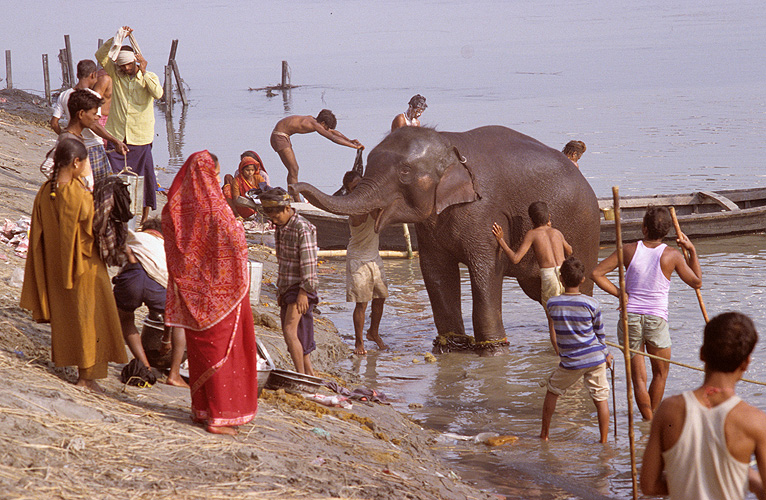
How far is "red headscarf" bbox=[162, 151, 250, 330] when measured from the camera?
18.3 ft

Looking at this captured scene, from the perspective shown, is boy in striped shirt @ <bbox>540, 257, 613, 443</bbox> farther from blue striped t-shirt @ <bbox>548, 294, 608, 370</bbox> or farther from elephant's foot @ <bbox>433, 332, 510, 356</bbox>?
elephant's foot @ <bbox>433, 332, 510, 356</bbox>

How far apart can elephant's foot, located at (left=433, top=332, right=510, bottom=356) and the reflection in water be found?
96mm

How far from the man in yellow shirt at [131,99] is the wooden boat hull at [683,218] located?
452 cm

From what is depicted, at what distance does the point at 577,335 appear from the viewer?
6.73 meters

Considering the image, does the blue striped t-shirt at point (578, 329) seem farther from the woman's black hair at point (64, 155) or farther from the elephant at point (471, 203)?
the woman's black hair at point (64, 155)

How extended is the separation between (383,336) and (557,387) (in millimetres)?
3872

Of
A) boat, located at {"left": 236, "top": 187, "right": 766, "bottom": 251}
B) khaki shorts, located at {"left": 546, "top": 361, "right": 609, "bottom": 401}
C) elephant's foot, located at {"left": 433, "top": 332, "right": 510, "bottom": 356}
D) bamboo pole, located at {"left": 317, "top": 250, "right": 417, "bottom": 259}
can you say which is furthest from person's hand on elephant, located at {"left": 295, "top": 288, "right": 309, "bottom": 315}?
bamboo pole, located at {"left": 317, "top": 250, "right": 417, "bottom": 259}

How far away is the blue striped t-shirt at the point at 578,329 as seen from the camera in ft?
21.9

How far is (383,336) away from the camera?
1061 cm

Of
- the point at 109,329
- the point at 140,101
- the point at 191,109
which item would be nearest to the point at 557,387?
the point at 109,329

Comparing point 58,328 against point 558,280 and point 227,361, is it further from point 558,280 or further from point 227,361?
point 558,280

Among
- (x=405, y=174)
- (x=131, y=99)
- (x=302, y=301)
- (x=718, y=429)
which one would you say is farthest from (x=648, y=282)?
(x=131, y=99)

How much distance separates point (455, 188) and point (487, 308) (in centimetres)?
128

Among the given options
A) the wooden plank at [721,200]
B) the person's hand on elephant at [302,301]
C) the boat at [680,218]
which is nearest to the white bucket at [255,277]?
the person's hand on elephant at [302,301]
